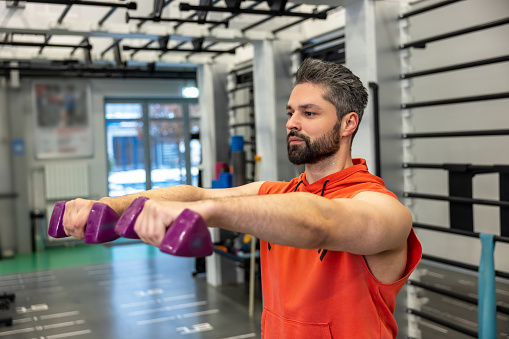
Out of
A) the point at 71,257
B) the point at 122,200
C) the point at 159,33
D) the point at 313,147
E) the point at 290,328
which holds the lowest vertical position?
the point at 71,257

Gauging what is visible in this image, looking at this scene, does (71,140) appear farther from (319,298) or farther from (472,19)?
(319,298)

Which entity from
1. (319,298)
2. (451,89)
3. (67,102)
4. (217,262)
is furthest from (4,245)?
(319,298)

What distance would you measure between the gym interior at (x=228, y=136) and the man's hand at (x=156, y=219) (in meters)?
2.37

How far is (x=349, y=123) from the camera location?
5.00 feet

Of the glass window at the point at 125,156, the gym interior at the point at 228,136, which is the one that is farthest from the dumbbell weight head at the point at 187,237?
the glass window at the point at 125,156

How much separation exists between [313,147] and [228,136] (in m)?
5.06

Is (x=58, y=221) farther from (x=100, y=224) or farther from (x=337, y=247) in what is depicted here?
(x=337, y=247)

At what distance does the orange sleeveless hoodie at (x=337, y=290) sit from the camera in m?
1.44

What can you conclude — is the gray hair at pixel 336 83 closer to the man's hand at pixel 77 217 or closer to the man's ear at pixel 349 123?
the man's ear at pixel 349 123

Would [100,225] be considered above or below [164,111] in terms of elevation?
below

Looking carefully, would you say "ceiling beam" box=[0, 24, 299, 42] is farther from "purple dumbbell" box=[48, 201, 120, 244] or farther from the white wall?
"purple dumbbell" box=[48, 201, 120, 244]

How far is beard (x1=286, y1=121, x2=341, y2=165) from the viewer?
1.48 metres

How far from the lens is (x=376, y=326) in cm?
146

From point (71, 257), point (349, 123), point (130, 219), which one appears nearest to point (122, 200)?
point (130, 219)
